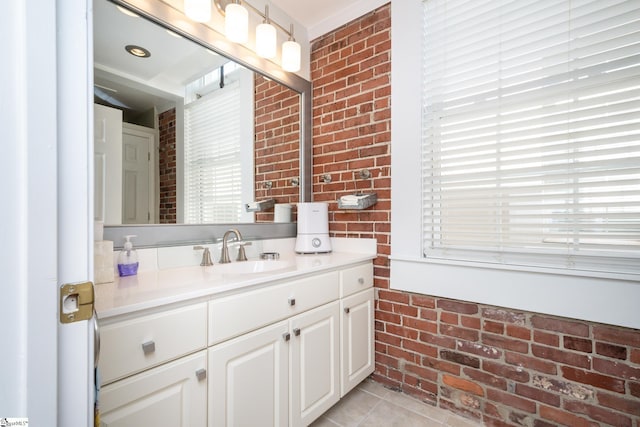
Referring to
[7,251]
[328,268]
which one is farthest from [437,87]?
[7,251]

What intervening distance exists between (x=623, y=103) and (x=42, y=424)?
1995 millimetres

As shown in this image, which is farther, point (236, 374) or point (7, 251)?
point (236, 374)

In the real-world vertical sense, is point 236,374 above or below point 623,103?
below

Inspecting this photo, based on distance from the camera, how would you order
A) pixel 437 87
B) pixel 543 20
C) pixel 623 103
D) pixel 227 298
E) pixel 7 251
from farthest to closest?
1. pixel 437 87
2. pixel 543 20
3. pixel 623 103
4. pixel 227 298
5. pixel 7 251

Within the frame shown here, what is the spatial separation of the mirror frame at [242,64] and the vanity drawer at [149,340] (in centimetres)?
60

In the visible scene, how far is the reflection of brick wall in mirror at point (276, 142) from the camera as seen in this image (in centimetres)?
200

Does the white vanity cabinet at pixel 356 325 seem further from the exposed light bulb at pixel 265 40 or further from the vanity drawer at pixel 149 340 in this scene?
the exposed light bulb at pixel 265 40

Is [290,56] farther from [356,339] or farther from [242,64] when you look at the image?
[356,339]

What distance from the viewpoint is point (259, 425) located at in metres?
1.17

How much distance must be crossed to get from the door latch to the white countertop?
A: 14.1 inches

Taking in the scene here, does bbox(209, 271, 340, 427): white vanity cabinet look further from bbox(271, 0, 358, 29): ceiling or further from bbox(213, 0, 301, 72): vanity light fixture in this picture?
bbox(271, 0, 358, 29): ceiling

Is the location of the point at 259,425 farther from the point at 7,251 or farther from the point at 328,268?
the point at 7,251

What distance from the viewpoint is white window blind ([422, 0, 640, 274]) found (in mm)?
1237

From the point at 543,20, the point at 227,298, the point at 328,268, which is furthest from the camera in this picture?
the point at 328,268
